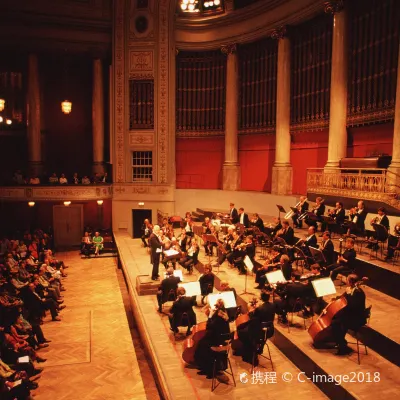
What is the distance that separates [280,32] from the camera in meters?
21.2

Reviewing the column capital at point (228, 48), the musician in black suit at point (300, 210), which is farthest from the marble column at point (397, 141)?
the column capital at point (228, 48)

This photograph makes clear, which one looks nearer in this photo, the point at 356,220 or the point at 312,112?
the point at 356,220

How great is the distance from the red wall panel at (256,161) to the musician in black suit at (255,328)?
51.2 ft

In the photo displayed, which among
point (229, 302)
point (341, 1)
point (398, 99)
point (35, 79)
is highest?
point (341, 1)

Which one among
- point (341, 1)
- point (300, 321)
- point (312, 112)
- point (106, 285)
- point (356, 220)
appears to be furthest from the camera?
point (312, 112)

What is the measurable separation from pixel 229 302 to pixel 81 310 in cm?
655

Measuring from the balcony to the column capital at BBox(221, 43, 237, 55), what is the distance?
957 cm

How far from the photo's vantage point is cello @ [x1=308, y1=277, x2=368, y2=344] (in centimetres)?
774

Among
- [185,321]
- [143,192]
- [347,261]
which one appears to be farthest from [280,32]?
[185,321]

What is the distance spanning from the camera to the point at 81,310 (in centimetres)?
1362

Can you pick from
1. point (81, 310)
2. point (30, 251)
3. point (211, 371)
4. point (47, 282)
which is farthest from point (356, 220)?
point (30, 251)

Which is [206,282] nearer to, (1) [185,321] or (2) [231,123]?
(1) [185,321]

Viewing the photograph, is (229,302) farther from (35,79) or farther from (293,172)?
(35,79)

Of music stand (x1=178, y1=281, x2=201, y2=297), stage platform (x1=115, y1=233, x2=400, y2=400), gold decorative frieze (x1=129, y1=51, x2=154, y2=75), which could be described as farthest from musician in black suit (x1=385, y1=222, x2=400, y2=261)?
gold decorative frieze (x1=129, y1=51, x2=154, y2=75)
